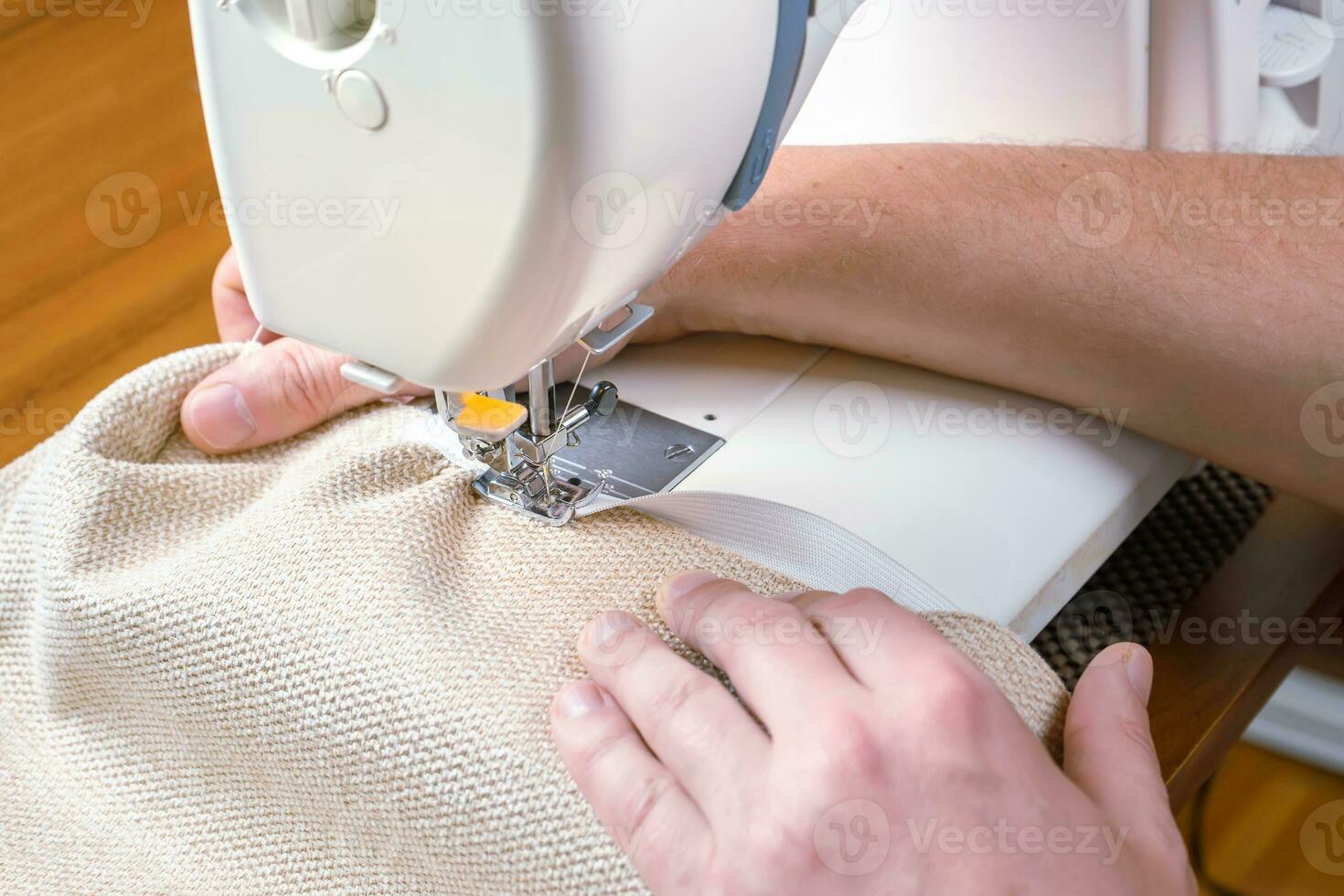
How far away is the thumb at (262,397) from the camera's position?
77cm

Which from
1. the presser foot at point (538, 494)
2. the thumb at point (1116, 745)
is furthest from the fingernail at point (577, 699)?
the thumb at point (1116, 745)

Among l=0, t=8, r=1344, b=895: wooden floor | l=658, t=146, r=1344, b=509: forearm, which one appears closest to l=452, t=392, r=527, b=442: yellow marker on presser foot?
l=658, t=146, r=1344, b=509: forearm

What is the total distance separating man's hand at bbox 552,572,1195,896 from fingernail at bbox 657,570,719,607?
2cm

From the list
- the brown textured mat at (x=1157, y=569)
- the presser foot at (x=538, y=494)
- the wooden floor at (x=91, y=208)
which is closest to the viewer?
the presser foot at (x=538, y=494)

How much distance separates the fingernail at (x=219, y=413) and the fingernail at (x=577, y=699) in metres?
0.33

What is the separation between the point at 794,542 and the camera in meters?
0.68

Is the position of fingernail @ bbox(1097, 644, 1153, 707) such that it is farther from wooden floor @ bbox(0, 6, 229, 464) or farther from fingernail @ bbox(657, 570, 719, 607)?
wooden floor @ bbox(0, 6, 229, 464)

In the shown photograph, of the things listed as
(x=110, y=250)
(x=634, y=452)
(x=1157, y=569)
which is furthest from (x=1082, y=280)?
(x=110, y=250)

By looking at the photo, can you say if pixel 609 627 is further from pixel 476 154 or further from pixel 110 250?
pixel 110 250

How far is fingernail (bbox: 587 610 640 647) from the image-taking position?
60 centimetres

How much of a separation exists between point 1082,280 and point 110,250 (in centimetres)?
93

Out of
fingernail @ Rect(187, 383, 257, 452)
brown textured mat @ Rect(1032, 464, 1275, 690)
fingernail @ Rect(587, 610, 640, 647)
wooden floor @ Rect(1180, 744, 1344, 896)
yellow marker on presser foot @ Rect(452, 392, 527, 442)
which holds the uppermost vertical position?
yellow marker on presser foot @ Rect(452, 392, 527, 442)

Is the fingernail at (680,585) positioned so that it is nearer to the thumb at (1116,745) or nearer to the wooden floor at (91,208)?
the thumb at (1116,745)

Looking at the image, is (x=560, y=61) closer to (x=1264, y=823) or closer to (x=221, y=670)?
(x=221, y=670)
